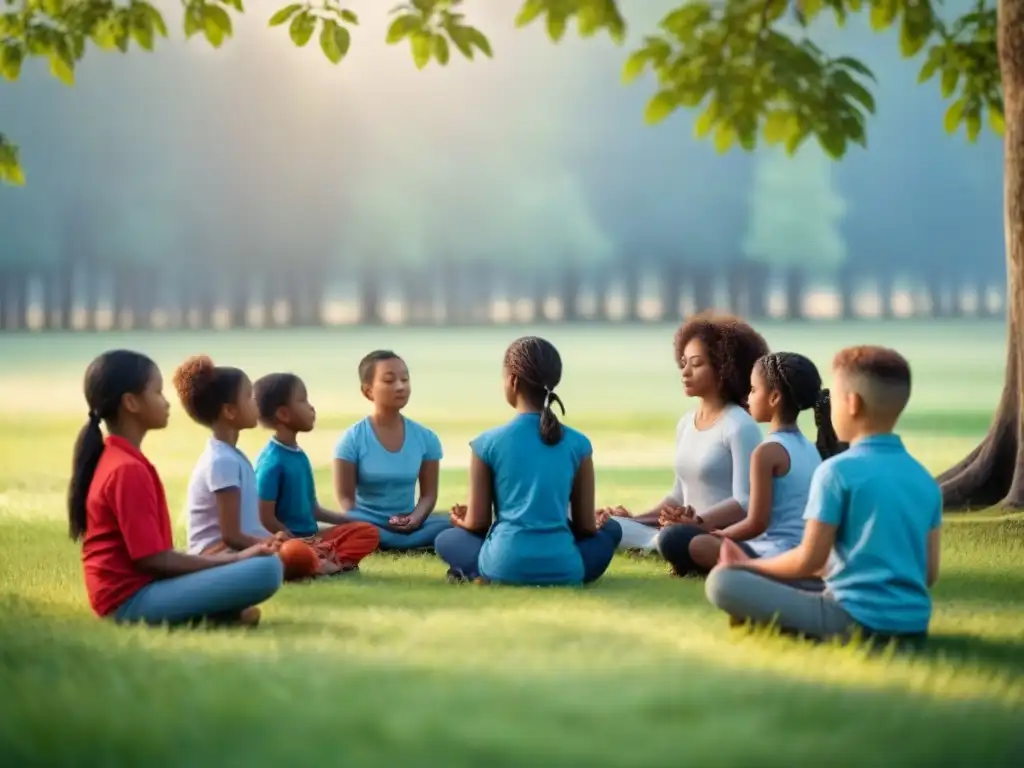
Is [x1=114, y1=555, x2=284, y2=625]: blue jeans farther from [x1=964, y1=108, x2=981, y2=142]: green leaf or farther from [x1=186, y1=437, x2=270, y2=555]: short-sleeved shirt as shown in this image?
[x1=964, y1=108, x2=981, y2=142]: green leaf

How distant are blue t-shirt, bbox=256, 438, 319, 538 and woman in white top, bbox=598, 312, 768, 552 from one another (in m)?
1.80

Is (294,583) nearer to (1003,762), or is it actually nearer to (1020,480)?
(1003,762)

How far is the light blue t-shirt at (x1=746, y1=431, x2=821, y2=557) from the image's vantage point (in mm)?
6367

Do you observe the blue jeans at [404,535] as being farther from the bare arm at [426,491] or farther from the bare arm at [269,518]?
the bare arm at [269,518]

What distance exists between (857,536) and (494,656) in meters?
1.28

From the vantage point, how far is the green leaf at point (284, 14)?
8289 millimetres

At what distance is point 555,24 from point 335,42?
1.24 meters

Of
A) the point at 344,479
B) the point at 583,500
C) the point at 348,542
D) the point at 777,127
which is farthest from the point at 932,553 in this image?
the point at 777,127

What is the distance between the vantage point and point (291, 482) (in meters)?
7.52

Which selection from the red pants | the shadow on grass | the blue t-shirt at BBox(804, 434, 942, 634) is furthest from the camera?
the red pants

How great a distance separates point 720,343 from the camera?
7.20m

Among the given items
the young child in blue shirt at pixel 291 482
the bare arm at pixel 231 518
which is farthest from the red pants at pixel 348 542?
the bare arm at pixel 231 518

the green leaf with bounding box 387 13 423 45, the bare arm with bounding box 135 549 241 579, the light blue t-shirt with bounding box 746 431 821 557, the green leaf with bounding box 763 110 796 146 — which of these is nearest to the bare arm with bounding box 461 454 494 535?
the light blue t-shirt with bounding box 746 431 821 557

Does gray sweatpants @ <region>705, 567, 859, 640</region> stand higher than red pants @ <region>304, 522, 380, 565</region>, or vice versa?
gray sweatpants @ <region>705, 567, 859, 640</region>
